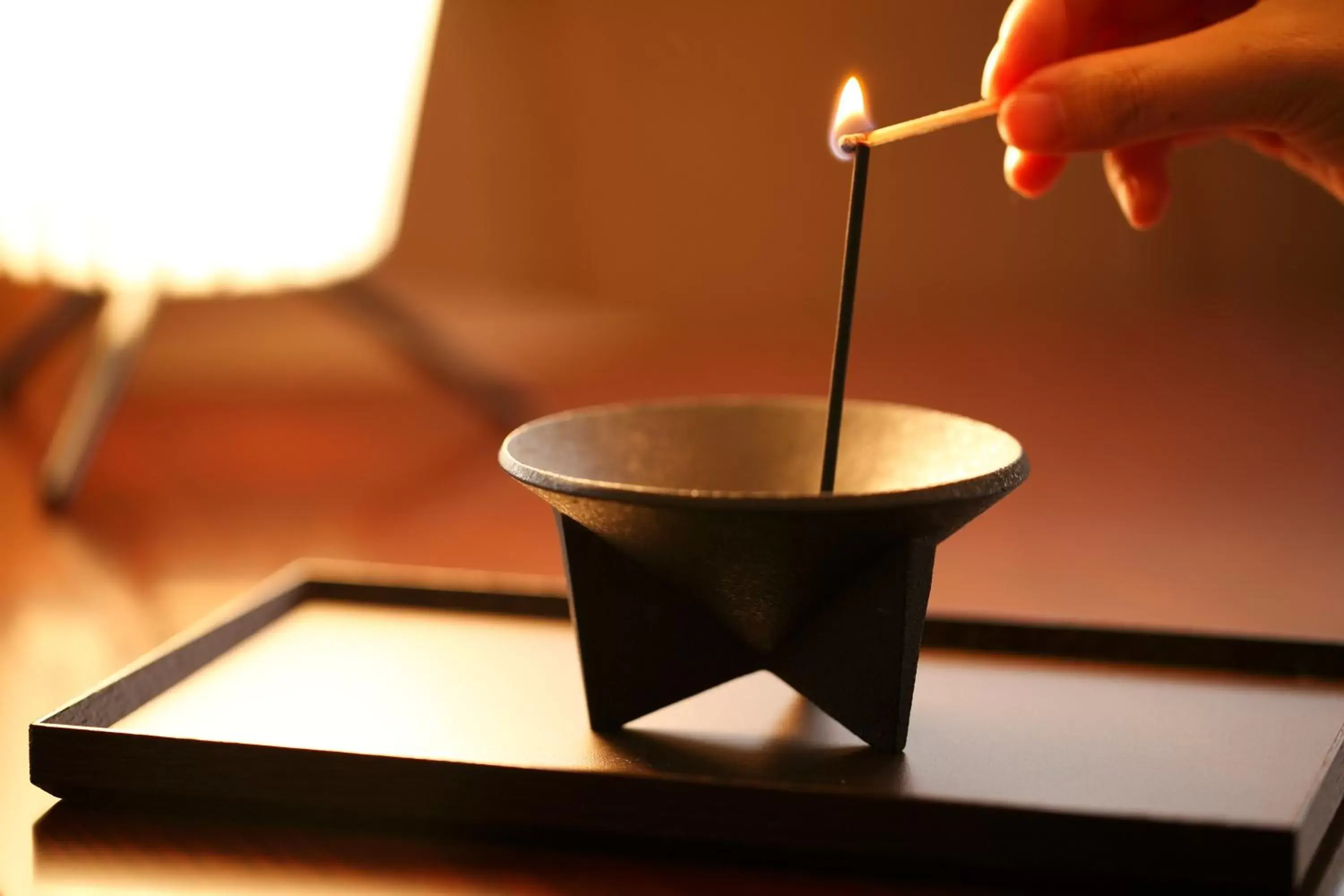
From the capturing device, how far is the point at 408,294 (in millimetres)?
2180

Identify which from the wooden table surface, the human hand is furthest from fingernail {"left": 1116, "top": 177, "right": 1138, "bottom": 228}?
the wooden table surface

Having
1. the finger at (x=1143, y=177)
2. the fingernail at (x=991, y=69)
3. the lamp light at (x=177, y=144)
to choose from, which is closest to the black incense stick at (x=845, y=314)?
the fingernail at (x=991, y=69)

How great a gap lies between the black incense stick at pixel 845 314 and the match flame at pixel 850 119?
0.05 feet

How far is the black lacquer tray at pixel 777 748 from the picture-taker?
1.54 ft

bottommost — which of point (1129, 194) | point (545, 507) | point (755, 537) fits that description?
point (545, 507)

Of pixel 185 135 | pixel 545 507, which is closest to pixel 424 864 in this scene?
pixel 545 507

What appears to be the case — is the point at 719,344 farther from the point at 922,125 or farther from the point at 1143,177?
the point at 922,125

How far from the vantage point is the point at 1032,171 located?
72 centimetres

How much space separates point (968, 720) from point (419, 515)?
611 mm

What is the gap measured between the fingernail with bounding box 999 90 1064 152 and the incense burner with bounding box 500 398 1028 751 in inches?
4.1

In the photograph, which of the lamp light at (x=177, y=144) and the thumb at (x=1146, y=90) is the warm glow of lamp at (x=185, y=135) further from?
the thumb at (x=1146, y=90)

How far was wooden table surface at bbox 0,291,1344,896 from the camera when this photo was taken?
50cm

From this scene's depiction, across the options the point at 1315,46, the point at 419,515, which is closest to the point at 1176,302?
the point at 419,515

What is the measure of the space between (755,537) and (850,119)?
0.56 feet
